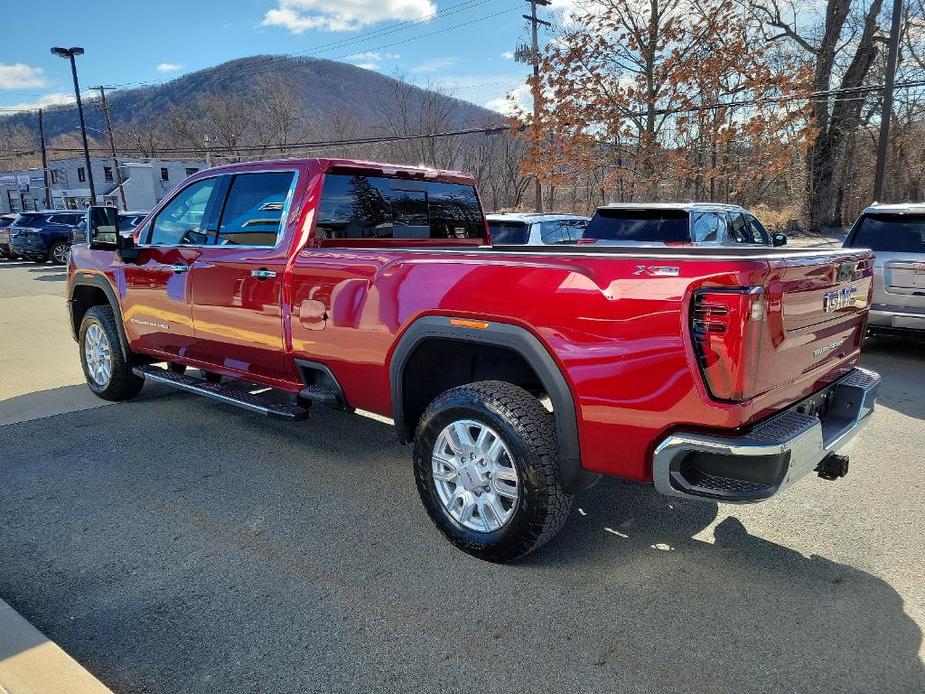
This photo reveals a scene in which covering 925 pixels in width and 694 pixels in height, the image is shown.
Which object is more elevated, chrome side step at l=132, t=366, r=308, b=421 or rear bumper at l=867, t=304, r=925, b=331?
chrome side step at l=132, t=366, r=308, b=421

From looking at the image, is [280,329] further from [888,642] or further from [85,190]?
[85,190]

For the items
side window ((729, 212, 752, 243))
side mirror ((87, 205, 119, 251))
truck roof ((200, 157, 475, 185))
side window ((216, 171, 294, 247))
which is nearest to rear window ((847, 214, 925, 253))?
side window ((729, 212, 752, 243))

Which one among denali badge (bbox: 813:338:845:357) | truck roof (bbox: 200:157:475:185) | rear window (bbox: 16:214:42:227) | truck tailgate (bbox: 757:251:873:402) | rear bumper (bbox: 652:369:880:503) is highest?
rear window (bbox: 16:214:42:227)

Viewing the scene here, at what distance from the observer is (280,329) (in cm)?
413

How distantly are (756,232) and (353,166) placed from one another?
7.59 metres

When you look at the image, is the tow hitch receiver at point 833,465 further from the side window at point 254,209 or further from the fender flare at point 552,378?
the side window at point 254,209

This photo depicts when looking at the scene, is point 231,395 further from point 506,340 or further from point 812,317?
point 812,317

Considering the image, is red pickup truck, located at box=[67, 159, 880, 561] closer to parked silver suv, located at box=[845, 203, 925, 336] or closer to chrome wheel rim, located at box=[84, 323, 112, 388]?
chrome wheel rim, located at box=[84, 323, 112, 388]

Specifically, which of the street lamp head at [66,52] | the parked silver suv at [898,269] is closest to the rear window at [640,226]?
the parked silver suv at [898,269]

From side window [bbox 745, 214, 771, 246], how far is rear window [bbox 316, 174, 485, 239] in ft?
19.6

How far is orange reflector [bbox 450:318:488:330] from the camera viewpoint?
302 cm

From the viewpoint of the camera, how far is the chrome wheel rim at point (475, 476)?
303cm

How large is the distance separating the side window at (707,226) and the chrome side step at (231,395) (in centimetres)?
606

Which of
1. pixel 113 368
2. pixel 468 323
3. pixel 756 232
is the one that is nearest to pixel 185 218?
pixel 113 368
